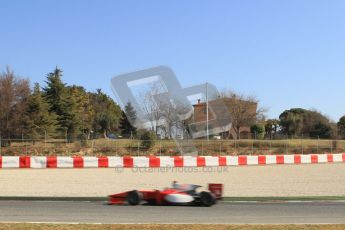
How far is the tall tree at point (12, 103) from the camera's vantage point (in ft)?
142

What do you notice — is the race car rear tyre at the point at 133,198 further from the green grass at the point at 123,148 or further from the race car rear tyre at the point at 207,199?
the green grass at the point at 123,148

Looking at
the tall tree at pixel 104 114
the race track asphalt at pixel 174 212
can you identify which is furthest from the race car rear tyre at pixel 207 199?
the tall tree at pixel 104 114

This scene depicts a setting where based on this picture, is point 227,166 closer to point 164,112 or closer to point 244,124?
point 164,112

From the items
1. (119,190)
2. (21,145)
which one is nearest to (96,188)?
(119,190)

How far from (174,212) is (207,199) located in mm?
1150

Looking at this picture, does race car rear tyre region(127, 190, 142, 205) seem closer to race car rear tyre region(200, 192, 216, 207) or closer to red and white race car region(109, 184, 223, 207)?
red and white race car region(109, 184, 223, 207)

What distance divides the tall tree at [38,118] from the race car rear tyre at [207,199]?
33491 mm

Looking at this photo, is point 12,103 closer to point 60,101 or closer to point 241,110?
point 60,101

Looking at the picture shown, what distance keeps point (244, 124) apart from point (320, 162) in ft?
107

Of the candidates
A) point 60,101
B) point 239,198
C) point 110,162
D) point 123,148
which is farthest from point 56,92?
point 239,198

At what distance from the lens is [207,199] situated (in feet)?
34.2

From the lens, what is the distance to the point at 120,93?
22.9 meters

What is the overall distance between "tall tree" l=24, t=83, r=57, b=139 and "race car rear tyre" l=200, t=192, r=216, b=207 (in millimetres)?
33491

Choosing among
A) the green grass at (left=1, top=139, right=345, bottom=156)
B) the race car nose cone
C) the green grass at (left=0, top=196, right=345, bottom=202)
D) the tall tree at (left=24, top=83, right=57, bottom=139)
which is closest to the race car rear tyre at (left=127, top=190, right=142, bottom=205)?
the race car nose cone
